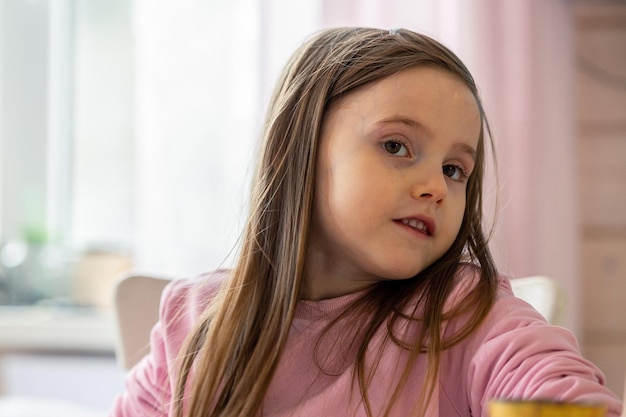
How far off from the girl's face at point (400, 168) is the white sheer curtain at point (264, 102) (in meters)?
0.66

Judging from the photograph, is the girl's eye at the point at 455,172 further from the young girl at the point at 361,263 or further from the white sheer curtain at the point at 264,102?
the white sheer curtain at the point at 264,102

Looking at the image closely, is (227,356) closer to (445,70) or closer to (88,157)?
(445,70)

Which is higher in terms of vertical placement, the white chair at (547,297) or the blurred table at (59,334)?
the white chair at (547,297)

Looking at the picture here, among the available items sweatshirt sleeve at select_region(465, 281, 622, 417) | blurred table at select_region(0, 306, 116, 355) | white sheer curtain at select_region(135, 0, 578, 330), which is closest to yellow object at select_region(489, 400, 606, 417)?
sweatshirt sleeve at select_region(465, 281, 622, 417)

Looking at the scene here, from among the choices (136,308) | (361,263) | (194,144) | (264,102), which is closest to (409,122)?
(361,263)

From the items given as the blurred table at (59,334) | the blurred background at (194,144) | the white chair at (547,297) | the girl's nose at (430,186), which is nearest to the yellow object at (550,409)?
the girl's nose at (430,186)

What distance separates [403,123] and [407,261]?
0.47ft

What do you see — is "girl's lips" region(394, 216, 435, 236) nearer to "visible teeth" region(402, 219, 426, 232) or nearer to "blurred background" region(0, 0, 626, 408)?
"visible teeth" region(402, 219, 426, 232)

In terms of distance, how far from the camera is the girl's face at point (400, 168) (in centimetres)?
87

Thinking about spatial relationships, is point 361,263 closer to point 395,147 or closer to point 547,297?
point 395,147

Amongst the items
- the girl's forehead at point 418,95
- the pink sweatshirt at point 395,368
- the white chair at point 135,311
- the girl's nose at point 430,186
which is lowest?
the white chair at point 135,311

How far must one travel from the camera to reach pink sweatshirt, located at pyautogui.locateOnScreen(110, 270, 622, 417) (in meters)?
0.71

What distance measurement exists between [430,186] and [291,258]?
19 cm

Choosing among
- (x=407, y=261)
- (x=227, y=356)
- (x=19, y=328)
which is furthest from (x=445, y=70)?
(x=19, y=328)
